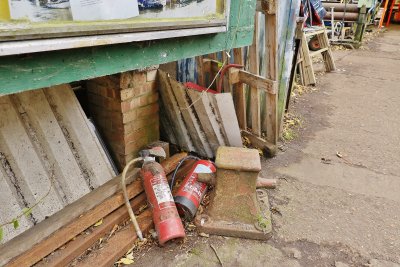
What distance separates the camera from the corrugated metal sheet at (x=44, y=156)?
229cm

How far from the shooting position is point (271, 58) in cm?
350

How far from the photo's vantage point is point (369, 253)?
249 cm

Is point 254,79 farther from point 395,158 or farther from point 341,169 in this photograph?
point 395,158

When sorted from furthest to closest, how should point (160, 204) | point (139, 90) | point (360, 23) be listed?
point (360, 23), point (139, 90), point (160, 204)

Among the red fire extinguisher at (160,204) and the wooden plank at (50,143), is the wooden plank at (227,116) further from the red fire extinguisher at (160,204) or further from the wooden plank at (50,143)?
the wooden plank at (50,143)

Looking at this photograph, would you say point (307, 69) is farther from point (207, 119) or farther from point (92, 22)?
point (92, 22)

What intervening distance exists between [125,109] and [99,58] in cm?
107

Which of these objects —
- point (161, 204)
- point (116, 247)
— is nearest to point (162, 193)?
point (161, 204)

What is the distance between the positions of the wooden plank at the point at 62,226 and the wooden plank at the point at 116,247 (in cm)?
21

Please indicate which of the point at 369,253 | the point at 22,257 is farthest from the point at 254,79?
the point at 22,257

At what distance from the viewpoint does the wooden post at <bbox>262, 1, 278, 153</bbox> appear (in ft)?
10.6

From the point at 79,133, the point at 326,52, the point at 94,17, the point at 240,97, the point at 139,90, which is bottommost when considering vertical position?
the point at 326,52

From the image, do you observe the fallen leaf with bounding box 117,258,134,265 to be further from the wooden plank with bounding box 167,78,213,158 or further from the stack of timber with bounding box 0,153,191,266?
the wooden plank with bounding box 167,78,213,158

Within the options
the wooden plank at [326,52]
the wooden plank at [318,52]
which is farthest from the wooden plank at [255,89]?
the wooden plank at [326,52]
